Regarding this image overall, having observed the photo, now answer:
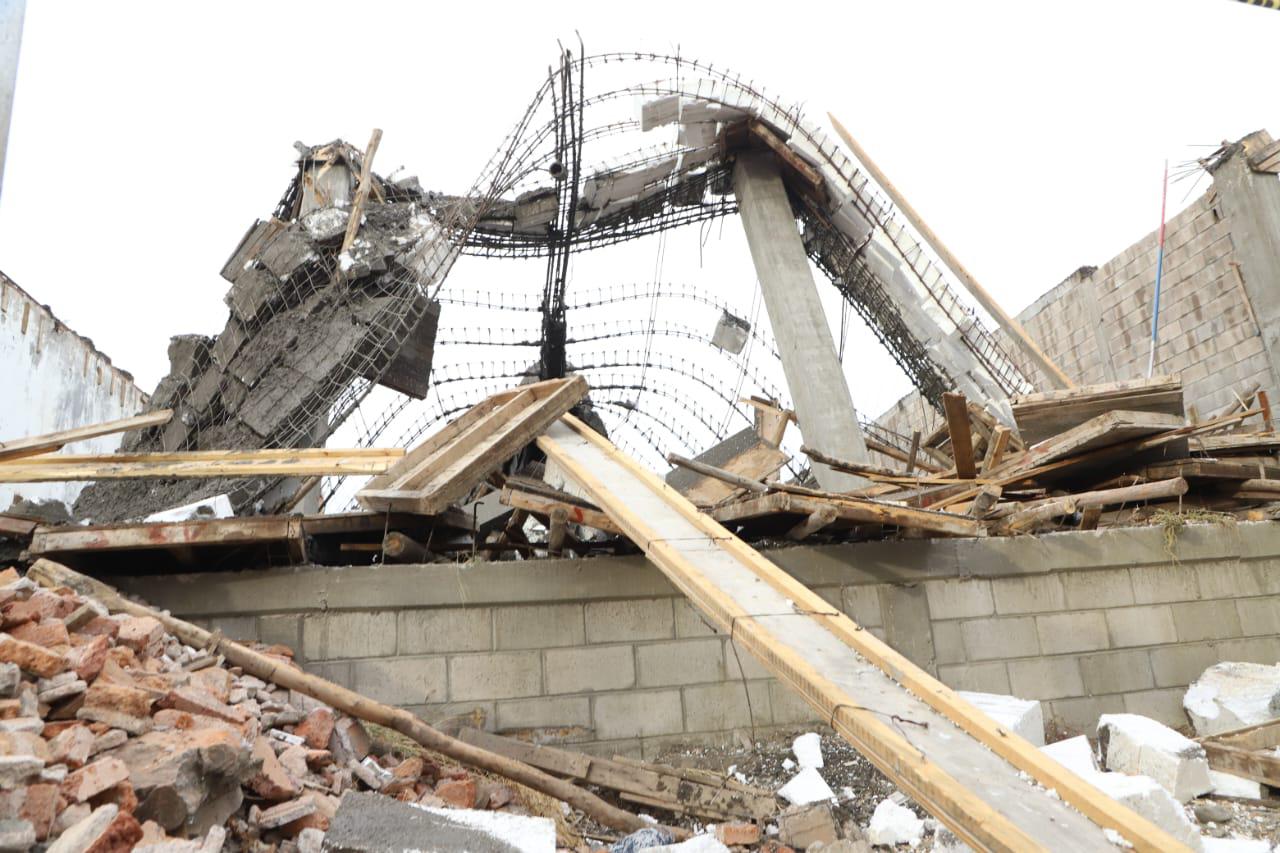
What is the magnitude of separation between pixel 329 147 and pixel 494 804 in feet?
38.4

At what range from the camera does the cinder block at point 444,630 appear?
6336mm

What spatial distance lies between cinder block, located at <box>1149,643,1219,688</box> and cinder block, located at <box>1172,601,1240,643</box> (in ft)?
0.33

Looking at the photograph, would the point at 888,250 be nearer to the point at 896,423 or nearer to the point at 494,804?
the point at 896,423

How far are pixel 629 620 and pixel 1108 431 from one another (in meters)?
4.33

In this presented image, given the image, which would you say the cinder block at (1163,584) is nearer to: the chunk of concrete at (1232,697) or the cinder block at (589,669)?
the chunk of concrete at (1232,697)

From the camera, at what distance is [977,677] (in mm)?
6738

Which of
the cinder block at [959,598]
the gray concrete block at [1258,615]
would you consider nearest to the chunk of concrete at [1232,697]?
the gray concrete block at [1258,615]

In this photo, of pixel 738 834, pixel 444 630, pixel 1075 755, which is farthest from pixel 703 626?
pixel 1075 755

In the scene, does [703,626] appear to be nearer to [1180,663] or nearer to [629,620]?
[629,620]

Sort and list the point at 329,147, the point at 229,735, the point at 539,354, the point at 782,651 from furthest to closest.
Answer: the point at 539,354, the point at 329,147, the point at 229,735, the point at 782,651

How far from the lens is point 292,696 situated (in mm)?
5414

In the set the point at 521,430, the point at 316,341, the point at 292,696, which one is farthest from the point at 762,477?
the point at 316,341

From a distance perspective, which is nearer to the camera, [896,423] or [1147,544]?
[1147,544]

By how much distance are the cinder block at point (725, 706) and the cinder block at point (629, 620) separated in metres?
0.50
